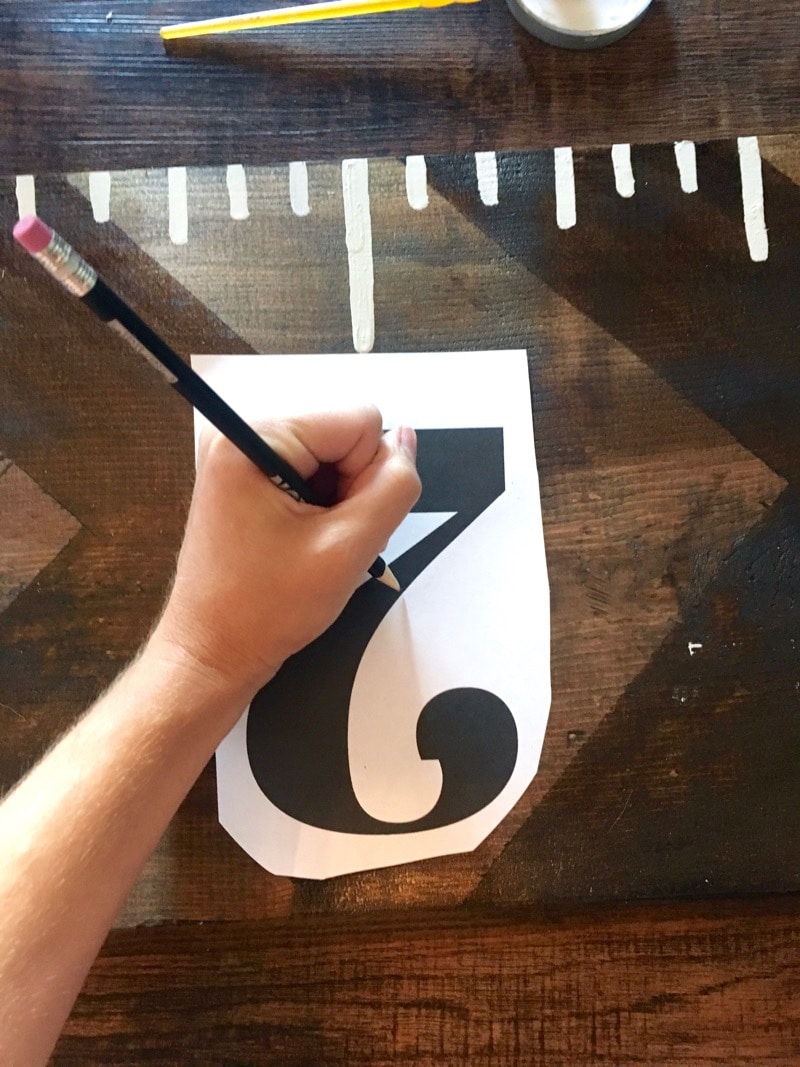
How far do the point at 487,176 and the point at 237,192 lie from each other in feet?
0.56

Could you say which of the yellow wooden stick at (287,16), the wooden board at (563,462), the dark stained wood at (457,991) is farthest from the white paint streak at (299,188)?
the dark stained wood at (457,991)

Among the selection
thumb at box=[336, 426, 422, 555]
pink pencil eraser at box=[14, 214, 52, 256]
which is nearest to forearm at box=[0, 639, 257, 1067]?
thumb at box=[336, 426, 422, 555]

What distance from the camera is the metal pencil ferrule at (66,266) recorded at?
0.97 ft

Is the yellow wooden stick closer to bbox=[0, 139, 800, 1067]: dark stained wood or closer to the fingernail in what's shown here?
bbox=[0, 139, 800, 1067]: dark stained wood

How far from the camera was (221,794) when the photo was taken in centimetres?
A: 51

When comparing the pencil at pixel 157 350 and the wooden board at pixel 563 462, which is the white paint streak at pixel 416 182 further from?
the pencil at pixel 157 350

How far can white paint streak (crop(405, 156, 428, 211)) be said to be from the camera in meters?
0.56

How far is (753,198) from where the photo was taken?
0.56 m

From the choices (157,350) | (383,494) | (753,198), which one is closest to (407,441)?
(383,494)

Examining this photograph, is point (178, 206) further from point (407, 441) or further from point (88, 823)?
point (88, 823)

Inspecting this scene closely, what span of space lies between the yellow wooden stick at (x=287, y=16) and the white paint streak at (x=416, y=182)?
11 centimetres

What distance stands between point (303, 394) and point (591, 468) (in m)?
0.20

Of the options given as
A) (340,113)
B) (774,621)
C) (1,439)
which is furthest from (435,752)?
(340,113)

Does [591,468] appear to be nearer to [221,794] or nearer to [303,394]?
[303,394]
